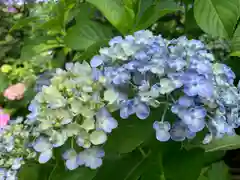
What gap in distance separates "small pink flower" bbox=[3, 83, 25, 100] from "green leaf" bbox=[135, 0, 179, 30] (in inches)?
23.6

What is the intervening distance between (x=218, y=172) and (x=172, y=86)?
1.13ft

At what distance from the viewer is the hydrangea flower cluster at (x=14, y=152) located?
0.64 metres

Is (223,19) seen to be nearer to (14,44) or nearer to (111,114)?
(111,114)

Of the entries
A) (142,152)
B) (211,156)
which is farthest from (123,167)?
(211,156)

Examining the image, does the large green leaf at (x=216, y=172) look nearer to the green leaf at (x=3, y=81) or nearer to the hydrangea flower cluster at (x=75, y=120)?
the hydrangea flower cluster at (x=75, y=120)

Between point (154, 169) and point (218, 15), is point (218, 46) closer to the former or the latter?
point (218, 15)

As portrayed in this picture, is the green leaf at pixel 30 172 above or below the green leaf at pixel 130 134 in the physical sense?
below

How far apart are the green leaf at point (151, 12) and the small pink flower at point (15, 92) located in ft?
1.97

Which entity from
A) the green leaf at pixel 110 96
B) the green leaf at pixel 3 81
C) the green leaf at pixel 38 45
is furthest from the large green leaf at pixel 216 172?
the green leaf at pixel 3 81

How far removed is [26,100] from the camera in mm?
1217

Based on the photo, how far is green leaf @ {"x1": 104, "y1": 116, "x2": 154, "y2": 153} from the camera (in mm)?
562

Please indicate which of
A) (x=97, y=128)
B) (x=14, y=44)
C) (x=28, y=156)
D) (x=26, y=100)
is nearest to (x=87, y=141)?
(x=97, y=128)

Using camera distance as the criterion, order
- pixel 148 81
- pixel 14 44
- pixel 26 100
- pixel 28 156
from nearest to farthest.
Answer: pixel 148 81
pixel 28 156
pixel 26 100
pixel 14 44

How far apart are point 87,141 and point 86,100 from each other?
0.05 metres
